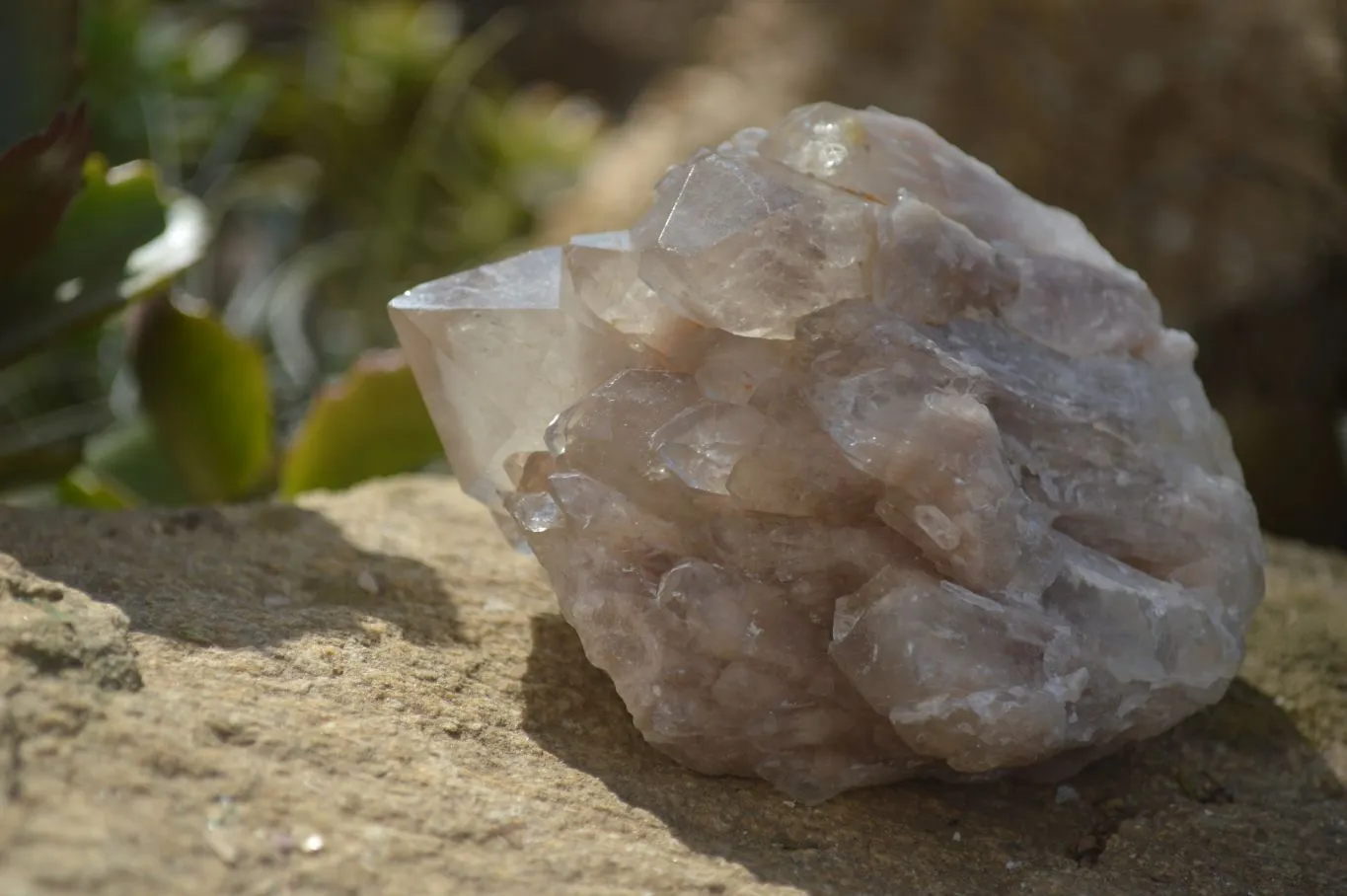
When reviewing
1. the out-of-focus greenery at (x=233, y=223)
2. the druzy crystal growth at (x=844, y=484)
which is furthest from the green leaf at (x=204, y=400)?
the druzy crystal growth at (x=844, y=484)

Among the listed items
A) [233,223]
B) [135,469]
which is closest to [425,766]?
[135,469]

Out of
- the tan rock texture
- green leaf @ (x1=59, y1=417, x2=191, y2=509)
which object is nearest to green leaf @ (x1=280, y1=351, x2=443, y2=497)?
green leaf @ (x1=59, y1=417, x2=191, y2=509)

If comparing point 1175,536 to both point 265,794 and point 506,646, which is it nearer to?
point 506,646

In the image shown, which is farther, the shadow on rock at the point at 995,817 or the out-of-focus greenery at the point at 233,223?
the out-of-focus greenery at the point at 233,223

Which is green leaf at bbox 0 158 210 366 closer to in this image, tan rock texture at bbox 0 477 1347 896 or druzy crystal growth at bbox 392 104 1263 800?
tan rock texture at bbox 0 477 1347 896

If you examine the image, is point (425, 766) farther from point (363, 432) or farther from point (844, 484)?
point (363, 432)

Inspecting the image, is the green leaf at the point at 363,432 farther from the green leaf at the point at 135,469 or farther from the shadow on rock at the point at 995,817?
the shadow on rock at the point at 995,817

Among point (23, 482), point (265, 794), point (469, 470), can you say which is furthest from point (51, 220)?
point (265, 794)
